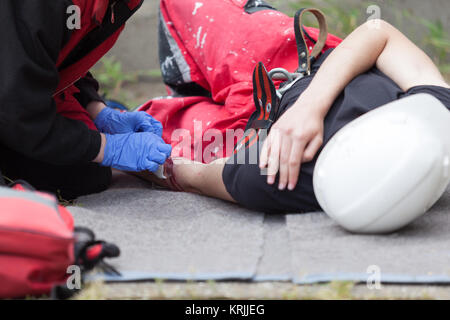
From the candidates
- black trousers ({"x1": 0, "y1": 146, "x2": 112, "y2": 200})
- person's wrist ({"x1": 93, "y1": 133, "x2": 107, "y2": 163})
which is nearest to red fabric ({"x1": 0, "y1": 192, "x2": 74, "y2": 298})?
person's wrist ({"x1": 93, "y1": 133, "x2": 107, "y2": 163})

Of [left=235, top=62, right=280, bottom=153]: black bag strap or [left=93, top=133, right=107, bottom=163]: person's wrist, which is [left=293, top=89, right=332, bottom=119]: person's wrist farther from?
[left=93, top=133, right=107, bottom=163]: person's wrist

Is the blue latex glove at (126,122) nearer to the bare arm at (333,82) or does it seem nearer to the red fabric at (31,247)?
the bare arm at (333,82)

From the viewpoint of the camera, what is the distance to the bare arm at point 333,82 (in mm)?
1500

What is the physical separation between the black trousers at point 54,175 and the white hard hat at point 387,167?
780 mm

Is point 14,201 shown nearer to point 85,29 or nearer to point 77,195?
point 85,29

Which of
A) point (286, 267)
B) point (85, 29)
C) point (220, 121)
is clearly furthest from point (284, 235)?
point (85, 29)

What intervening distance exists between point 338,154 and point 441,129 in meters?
0.23

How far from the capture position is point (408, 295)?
1170 millimetres

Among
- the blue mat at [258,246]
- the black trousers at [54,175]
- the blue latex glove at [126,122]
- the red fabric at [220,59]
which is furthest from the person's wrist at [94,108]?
the blue mat at [258,246]

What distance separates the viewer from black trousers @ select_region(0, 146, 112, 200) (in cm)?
179

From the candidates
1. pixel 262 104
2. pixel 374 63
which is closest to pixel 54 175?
pixel 262 104

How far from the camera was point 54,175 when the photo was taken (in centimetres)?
183

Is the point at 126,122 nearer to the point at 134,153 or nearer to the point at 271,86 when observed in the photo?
the point at 134,153

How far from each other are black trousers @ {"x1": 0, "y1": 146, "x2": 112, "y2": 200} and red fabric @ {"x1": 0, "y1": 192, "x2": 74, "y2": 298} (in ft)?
2.12
